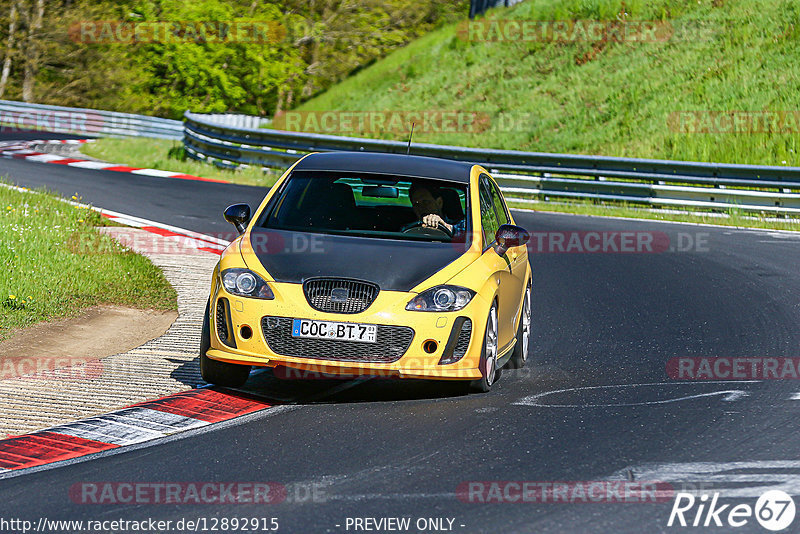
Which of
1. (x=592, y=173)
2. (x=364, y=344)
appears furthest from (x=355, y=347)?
(x=592, y=173)

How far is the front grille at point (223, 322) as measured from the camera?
24.0ft

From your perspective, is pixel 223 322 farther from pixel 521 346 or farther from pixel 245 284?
pixel 521 346

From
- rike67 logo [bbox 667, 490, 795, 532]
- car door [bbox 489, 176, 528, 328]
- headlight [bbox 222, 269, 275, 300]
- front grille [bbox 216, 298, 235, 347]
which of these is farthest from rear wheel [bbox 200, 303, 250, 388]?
rike67 logo [bbox 667, 490, 795, 532]

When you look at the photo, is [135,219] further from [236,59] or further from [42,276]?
[236,59]

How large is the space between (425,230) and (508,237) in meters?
0.60

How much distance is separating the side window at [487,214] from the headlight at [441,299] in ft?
2.70

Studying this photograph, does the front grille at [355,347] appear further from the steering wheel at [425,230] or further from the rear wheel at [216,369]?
the steering wheel at [425,230]

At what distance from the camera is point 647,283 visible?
13.3m

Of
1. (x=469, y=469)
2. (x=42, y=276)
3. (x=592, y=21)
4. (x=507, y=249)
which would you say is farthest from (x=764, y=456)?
(x=592, y=21)

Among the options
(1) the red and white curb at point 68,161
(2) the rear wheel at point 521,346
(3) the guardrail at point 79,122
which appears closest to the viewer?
(2) the rear wheel at point 521,346

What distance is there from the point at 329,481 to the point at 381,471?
1.02 ft

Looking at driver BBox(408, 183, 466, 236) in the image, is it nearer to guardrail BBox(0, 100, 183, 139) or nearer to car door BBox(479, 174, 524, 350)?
car door BBox(479, 174, 524, 350)

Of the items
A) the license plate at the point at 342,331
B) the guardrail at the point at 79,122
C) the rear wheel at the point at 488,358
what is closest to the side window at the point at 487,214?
the rear wheel at the point at 488,358

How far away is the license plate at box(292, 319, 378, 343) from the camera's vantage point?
7.04 m
